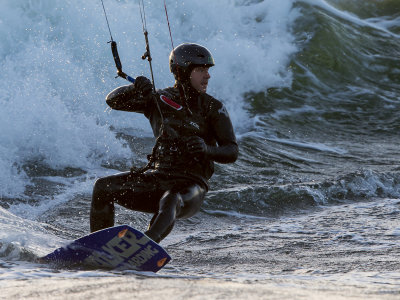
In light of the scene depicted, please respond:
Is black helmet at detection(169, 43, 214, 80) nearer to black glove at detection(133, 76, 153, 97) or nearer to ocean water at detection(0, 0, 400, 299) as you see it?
black glove at detection(133, 76, 153, 97)

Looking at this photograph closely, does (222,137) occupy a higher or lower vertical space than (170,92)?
lower

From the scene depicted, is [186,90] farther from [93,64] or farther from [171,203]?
[93,64]

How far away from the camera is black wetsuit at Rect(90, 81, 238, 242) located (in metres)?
4.57

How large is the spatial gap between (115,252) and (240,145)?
25.9ft

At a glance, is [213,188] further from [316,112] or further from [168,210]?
[316,112]

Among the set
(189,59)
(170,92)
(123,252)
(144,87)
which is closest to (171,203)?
(123,252)

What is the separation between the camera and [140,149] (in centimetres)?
1085

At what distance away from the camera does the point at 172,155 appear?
466 centimetres

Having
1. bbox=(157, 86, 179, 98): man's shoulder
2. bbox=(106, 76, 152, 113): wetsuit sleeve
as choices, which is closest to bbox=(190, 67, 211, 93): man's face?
bbox=(157, 86, 179, 98): man's shoulder

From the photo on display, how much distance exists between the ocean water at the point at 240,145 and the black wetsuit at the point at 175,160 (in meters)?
0.51

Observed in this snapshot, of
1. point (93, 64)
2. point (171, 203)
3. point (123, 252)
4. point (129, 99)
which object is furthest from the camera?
point (93, 64)

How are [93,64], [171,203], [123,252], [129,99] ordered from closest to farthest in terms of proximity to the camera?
[123,252] → [171,203] → [129,99] → [93,64]

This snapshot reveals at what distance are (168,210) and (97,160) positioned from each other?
5870 millimetres

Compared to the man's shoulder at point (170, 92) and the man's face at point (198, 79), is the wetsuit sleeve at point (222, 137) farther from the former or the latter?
the man's shoulder at point (170, 92)
